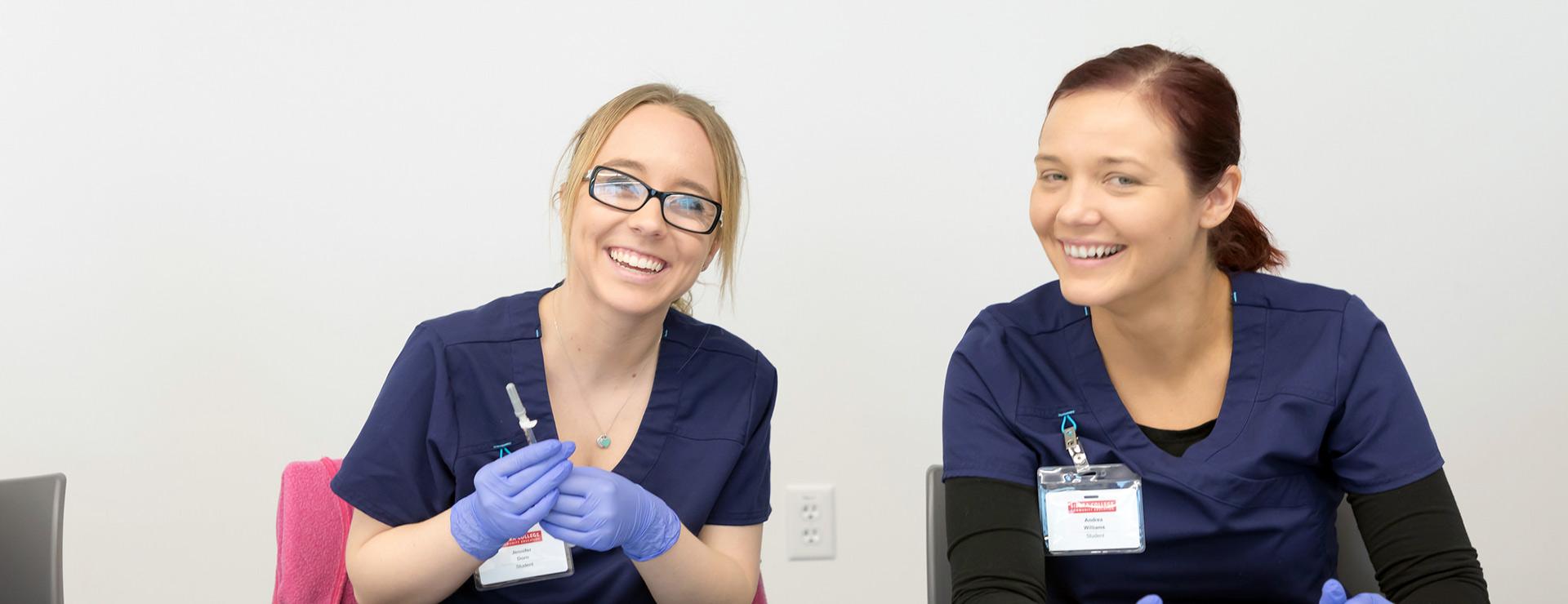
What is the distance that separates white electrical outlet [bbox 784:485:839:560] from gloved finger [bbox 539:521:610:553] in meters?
1.03

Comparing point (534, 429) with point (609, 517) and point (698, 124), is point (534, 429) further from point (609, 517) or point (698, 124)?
point (698, 124)

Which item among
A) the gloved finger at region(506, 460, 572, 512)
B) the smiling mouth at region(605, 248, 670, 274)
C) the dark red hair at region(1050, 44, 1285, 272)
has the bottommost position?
the gloved finger at region(506, 460, 572, 512)

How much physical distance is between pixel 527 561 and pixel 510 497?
0.15 metres

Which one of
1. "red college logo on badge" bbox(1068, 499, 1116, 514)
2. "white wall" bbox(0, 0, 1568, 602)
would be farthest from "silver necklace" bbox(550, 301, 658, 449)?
"white wall" bbox(0, 0, 1568, 602)

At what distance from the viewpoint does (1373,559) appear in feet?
4.67

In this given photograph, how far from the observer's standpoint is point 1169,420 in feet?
4.90

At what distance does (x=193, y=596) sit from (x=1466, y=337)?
2.22 m

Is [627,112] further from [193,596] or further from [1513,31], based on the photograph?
[1513,31]

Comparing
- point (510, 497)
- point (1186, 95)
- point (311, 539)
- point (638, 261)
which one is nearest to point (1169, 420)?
point (1186, 95)

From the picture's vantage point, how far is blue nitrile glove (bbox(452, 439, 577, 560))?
1332 millimetres

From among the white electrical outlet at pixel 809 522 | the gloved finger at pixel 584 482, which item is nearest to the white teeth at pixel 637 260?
the gloved finger at pixel 584 482

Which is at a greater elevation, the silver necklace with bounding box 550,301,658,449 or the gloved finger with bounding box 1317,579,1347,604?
the silver necklace with bounding box 550,301,658,449

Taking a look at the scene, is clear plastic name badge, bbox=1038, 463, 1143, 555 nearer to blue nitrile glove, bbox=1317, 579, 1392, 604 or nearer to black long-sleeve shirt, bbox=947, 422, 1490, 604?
black long-sleeve shirt, bbox=947, 422, 1490, 604

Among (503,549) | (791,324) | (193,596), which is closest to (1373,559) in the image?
(503,549)
